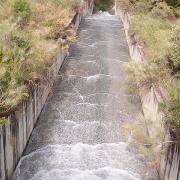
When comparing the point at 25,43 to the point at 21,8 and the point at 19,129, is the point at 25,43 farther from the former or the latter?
the point at 21,8

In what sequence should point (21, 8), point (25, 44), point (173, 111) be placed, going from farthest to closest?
point (21, 8), point (25, 44), point (173, 111)

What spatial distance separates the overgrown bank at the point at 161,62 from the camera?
7883mm

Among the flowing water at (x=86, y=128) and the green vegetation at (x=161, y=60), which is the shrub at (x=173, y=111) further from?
the flowing water at (x=86, y=128)

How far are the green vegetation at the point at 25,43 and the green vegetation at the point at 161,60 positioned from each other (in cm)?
286

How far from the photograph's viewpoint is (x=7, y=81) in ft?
28.1

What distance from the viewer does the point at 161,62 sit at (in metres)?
11.0

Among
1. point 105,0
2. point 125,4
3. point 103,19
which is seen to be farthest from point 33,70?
point 105,0

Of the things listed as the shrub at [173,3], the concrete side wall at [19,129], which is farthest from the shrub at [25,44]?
the shrub at [173,3]

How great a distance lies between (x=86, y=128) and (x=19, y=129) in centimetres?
232

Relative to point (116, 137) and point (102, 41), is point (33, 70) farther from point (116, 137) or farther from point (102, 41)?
point (102, 41)

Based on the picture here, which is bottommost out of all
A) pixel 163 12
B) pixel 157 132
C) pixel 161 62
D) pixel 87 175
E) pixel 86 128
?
pixel 87 175

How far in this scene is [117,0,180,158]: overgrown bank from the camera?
310 inches

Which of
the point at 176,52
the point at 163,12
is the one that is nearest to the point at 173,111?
the point at 176,52

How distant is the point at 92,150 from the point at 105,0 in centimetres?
3103
